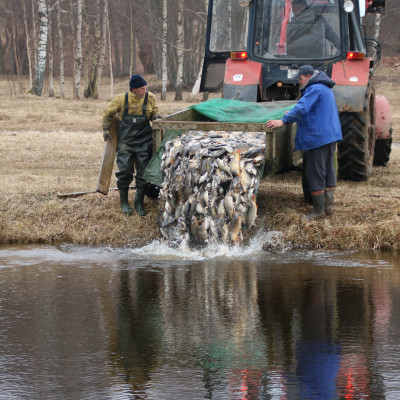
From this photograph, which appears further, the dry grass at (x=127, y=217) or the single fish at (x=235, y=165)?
the dry grass at (x=127, y=217)

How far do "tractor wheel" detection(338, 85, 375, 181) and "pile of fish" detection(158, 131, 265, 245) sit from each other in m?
2.89

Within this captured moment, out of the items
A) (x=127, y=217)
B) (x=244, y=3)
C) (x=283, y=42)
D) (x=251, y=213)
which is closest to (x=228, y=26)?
(x=244, y=3)

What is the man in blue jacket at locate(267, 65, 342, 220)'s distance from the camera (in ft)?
29.6

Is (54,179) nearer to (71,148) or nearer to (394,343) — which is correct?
(71,148)

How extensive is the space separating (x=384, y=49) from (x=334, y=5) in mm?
38237

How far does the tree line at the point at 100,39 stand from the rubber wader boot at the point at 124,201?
2253cm

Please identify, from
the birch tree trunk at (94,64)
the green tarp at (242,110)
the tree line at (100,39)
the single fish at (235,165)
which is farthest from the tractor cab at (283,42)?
the birch tree trunk at (94,64)

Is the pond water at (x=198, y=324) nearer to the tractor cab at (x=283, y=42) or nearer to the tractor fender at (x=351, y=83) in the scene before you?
the tractor fender at (x=351, y=83)

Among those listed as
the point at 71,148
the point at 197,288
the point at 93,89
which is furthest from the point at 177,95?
the point at 197,288

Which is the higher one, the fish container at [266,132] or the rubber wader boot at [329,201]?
the fish container at [266,132]

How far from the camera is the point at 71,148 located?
16.5 metres

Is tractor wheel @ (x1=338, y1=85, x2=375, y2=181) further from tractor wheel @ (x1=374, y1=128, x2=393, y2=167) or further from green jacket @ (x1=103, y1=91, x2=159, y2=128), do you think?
green jacket @ (x1=103, y1=91, x2=159, y2=128)

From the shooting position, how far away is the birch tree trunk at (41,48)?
3062cm

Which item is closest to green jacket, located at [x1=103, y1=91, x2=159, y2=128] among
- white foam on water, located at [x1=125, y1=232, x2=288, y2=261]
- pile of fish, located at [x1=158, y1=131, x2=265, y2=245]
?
pile of fish, located at [x1=158, y1=131, x2=265, y2=245]
